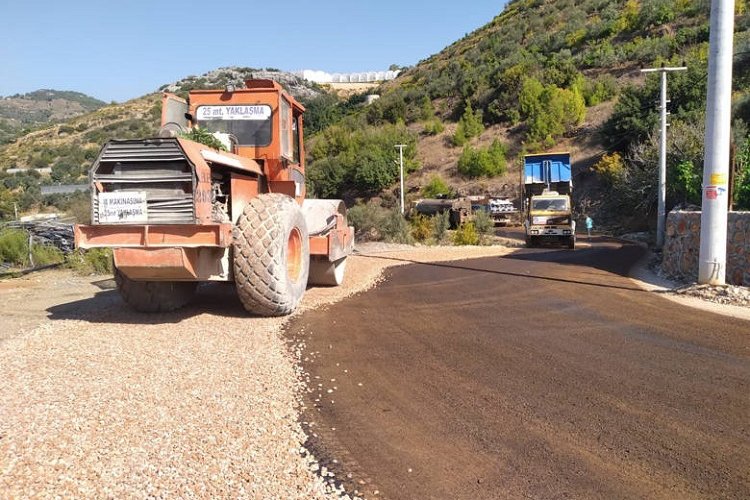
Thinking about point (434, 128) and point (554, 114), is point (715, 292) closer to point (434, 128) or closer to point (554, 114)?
point (554, 114)

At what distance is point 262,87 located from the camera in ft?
30.8

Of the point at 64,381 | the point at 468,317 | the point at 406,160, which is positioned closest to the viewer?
the point at 64,381

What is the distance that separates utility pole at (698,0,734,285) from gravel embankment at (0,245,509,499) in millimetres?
8025

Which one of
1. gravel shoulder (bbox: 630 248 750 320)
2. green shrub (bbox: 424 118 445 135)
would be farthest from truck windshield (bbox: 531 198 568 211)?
green shrub (bbox: 424 118 445 135)

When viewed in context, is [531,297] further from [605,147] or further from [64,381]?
[605,147]

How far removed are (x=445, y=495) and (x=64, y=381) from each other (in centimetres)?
370

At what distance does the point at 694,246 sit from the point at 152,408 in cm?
1175

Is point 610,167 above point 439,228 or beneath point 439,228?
above

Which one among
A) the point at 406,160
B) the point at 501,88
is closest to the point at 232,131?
the point at 406,160

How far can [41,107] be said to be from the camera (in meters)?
120

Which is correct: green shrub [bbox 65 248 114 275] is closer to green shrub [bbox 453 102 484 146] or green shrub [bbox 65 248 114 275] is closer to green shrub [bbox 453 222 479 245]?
green shrub [bbox 453 222 479 245]

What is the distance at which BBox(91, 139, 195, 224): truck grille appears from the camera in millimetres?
6895

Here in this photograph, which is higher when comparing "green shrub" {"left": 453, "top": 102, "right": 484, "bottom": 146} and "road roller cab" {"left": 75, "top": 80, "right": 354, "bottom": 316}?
"green shrub" {"left": 453, "top": 102, "right": 484, "bottom": 146}

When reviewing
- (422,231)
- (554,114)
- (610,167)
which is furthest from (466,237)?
(554,114)
